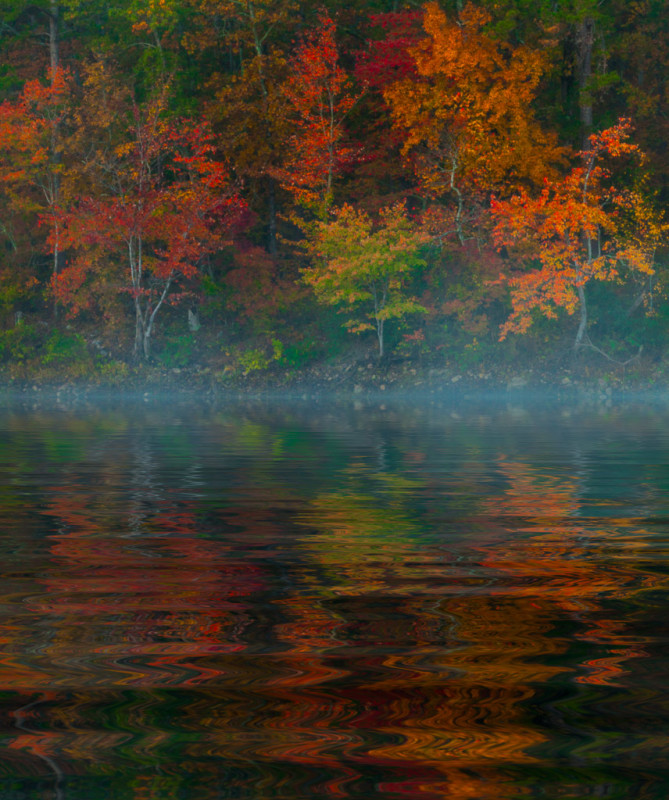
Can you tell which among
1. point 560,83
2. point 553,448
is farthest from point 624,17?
point 553,448

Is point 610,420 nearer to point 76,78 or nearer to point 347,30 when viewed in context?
point 347,30

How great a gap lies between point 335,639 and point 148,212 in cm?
3799

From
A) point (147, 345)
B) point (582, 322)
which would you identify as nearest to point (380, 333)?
point (582, 322)

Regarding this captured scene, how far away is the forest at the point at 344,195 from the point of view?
133 ft

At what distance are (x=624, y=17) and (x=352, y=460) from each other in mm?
37201

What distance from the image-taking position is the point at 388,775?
12.7ft

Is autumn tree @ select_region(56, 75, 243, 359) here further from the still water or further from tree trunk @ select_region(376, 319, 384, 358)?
the still water

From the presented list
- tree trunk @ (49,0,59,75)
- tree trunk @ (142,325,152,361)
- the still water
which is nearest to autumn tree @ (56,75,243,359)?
tree trunk @ (142,325,152,361)

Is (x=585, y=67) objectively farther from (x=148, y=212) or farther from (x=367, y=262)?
(x=148, y=212)

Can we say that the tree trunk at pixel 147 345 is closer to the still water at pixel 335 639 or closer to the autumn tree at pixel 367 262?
the autumn tree at pixel 367 262

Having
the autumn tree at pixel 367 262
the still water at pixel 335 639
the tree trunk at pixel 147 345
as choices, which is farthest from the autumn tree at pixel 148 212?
the still water at pixel 335 639

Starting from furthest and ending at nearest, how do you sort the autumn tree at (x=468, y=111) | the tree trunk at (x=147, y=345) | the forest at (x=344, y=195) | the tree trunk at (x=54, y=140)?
the tree trunk at (x=54, y=140) < the tree trunk at (x=147, y=345) < the forest at (x=344, y=195) < the autumn tree at (x=468, y=111)

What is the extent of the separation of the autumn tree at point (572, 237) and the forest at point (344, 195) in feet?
0.46

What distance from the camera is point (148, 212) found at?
137 feet
